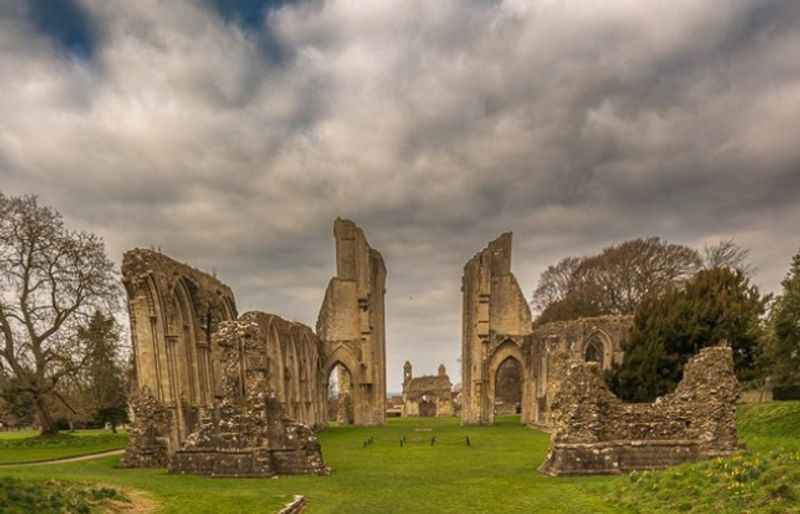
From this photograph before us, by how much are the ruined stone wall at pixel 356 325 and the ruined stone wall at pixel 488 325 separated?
21.2 feet

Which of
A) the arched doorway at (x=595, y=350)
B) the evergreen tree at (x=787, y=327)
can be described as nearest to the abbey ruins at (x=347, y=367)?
the arched doorway at (x=595, y=350)

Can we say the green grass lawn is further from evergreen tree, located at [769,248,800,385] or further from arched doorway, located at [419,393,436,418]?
arched doorway, located at [419,393,436,418]

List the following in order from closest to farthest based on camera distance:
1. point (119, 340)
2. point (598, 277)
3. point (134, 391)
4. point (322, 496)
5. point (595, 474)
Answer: point (322, 496) → point (595, 474) → point (134, 391) → point (119, 340) → point (598, 277)

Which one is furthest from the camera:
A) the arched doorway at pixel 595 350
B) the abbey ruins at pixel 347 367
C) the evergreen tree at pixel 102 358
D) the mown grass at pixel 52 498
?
the arched doorway at pixel 595 350

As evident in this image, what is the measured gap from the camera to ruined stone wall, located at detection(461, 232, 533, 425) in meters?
34.8

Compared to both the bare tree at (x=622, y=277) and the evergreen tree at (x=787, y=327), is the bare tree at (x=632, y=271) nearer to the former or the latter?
the bare tree at (x=622, y=277)

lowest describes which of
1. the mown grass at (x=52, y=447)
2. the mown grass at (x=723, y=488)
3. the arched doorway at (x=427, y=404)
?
the arched doorway at (x=427, y=404)

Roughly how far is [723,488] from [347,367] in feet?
104

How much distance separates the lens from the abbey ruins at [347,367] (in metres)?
13.3

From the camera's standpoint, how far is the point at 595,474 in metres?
12.8

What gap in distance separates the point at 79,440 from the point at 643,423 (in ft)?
73.5

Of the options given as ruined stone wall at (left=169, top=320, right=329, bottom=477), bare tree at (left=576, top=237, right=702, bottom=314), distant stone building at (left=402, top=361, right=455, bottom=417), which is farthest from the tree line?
distant stone building at (left=402, top=361, right=455, bottom=417)

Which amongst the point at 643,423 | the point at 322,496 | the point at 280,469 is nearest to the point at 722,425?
the point at 643,423

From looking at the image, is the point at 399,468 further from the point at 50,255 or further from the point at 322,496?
the point at 50,255
